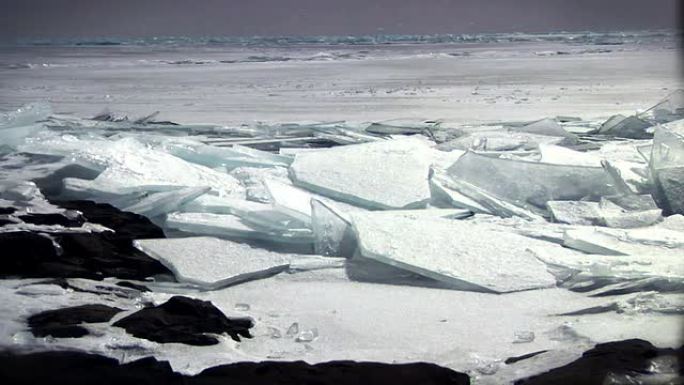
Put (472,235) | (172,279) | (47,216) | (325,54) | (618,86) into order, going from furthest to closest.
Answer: (325,54) < (618,86) < (47,216) < (472,235) < (172,279)

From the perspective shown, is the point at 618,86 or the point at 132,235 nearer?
the point at 132,235

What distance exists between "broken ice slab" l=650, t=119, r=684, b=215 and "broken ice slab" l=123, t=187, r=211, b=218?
1.70 metres

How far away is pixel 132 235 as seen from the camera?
273cm

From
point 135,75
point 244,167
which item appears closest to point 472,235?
point 244,167

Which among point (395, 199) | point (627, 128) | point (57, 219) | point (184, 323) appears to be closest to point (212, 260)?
point (184, 323)

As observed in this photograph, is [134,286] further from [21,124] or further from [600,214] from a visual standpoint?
[21,124]

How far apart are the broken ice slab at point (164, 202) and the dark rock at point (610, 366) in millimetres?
1632

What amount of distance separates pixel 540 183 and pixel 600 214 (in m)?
0.29

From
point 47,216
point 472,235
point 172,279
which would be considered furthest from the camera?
point 47,216

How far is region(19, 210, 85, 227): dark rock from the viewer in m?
2.82

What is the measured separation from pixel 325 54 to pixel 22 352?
11.2 meters

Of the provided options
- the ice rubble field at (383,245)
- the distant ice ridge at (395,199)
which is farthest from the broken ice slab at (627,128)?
the ice rubble field at (383,245)

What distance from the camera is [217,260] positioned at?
247 centimetres

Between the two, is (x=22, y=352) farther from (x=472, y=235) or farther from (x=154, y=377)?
(x=472, y=235)
